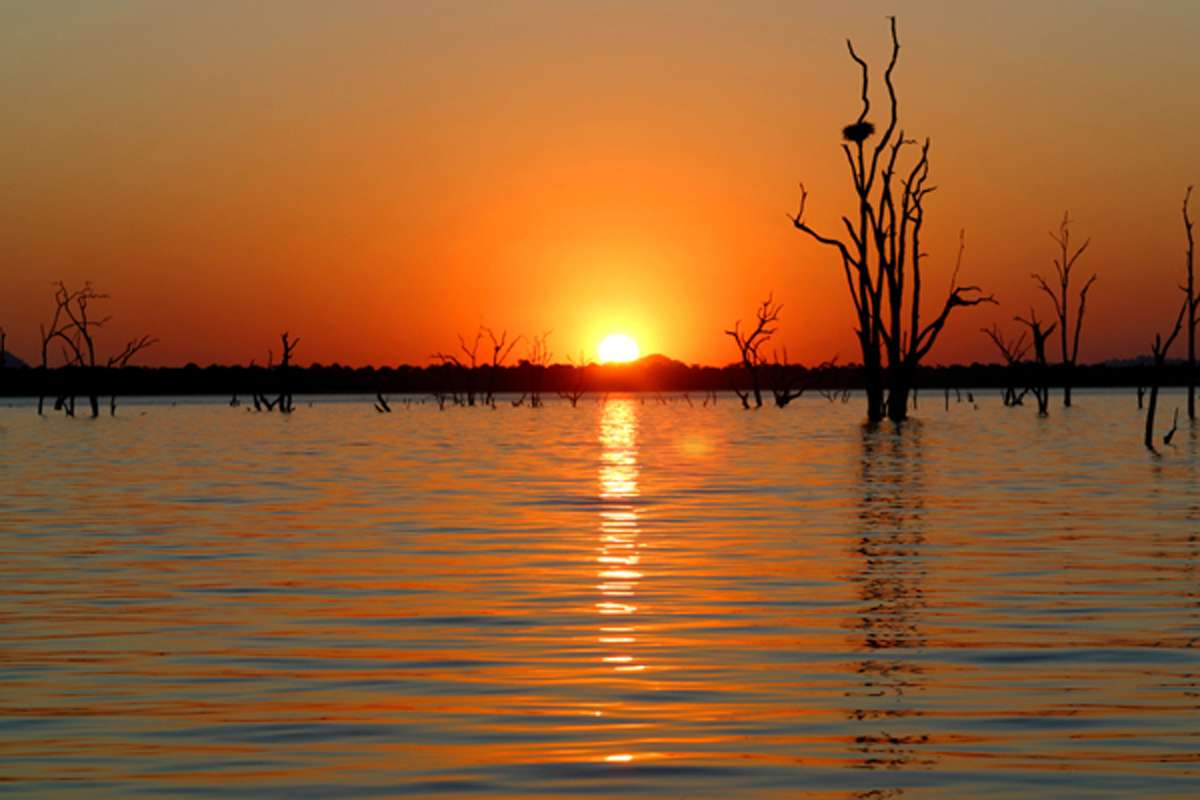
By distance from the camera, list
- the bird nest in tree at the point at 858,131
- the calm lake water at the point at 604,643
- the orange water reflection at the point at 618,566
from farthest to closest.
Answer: the bird nest in tree at the point at 858,131 → the orange water reflection at the point at 618,566 → the calm lake water at the point at 604,643

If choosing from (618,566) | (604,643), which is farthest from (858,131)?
(604,643)

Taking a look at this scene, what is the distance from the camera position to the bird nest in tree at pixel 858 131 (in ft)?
190

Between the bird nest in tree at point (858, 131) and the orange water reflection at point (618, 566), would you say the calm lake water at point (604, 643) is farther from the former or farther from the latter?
the bird nest in tree at point (858, 131)

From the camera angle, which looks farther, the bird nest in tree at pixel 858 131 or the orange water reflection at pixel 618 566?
the bird nest in tree at pixel 858 131

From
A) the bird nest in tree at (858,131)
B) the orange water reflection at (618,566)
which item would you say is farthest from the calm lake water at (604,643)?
→ the bird nest in tree at (858,131)

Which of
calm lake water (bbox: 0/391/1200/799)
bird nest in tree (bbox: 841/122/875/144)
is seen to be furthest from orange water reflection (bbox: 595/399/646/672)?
bird nest in tree (bbox: 841/122/875/144)

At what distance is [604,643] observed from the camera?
12.0 m

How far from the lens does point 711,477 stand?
3238 centimetres

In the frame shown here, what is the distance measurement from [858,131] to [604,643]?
156 ft

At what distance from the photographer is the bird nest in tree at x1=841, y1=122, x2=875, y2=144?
57.8m

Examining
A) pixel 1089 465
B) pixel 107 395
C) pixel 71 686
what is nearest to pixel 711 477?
pixel 1089 465

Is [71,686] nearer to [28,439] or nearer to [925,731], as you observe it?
[925,731]

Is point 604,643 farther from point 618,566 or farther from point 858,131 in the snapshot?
point 858,131

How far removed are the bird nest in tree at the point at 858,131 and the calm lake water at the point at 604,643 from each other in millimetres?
30881
